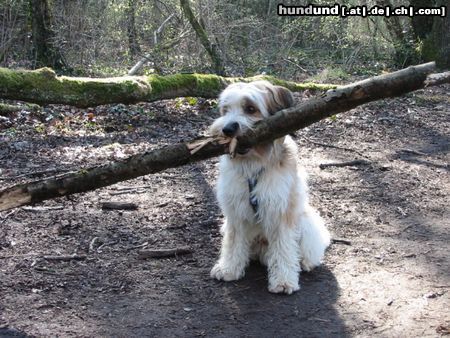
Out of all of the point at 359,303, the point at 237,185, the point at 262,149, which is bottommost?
the point at 359,303

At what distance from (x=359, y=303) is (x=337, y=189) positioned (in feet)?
9.80

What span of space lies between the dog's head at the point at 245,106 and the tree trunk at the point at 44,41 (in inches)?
412

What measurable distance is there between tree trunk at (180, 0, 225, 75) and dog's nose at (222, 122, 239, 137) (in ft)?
33.1

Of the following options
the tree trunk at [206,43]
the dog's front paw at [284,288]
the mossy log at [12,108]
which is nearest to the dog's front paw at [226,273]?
the dog's front paw at [284,288]

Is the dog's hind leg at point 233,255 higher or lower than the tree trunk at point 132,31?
lower

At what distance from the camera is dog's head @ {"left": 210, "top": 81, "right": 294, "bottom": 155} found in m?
4.24

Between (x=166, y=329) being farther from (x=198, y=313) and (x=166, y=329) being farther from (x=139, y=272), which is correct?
(x=139, y=272)

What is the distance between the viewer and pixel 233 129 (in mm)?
4191

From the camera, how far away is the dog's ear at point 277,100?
448 cm

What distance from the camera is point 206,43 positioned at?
14094mm

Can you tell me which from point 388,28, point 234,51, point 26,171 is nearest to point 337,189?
point 26,171

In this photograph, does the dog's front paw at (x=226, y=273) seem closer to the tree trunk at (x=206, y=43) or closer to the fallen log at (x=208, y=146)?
the fallen log at (x=208, y=146)

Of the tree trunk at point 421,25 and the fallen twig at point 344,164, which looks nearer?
the fallen twig at point 344,164

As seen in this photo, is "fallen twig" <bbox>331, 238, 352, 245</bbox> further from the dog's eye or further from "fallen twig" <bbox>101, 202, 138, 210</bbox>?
"fallen twig" <bbox>101, 202, 138, 210</bbox>
